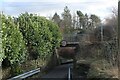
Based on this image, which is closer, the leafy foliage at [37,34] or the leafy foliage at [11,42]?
the leafy foliage at [11,42]

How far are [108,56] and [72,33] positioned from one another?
5.95 meters

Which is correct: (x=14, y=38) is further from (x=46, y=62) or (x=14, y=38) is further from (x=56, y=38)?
(x=56, y=38)

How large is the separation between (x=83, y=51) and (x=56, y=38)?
19.8ft

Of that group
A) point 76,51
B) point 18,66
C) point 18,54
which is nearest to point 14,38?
point 18,54

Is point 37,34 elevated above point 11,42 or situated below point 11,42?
above

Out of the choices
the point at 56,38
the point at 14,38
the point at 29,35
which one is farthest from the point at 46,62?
the point at 14,38

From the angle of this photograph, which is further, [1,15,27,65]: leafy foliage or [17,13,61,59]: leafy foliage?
[17,13,61,59]: leafy foliage

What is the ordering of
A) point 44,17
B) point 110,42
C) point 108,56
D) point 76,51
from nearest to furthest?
point 108,56
point 110,42
point 76,51
point 44,17

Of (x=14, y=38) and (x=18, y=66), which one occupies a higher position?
(x=14, y=38)

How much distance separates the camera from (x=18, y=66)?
14.0m

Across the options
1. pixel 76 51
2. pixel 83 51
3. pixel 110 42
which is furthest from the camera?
pixel 76 51

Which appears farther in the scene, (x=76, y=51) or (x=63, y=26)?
(x=63, y=26)

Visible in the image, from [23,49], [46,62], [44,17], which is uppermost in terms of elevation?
[44,17]

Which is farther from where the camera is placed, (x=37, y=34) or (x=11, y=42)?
(x=37, y=34)
